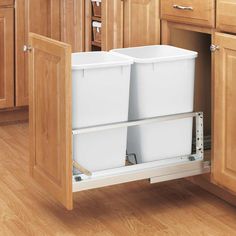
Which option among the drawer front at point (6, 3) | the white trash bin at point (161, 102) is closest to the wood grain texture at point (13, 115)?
the drawer front at point (6, 3)

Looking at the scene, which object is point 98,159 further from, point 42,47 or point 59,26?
point 59,26

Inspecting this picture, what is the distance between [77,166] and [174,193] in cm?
68

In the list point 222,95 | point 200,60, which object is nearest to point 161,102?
point 222,95

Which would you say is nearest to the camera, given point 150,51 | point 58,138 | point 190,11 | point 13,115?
point 58,138

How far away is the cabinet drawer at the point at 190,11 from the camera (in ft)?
8.47

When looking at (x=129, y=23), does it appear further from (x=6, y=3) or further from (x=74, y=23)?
(x=6, y=3)

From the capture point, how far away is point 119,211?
2732 millimetres

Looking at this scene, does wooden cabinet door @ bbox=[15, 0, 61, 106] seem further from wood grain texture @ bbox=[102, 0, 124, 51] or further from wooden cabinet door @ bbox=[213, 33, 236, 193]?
wooden cabinet door @ bbox=[213, 33, 236, 193]

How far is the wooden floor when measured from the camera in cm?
254

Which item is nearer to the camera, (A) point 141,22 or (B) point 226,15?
(B) point 226,15

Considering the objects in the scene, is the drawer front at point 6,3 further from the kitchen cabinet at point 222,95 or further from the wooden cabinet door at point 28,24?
the kitchen cabinet at point 222,95

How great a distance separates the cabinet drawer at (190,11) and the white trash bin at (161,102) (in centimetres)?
14

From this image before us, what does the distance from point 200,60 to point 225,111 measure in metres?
0.53

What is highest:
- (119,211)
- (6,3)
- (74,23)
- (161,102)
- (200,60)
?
(6,3)
